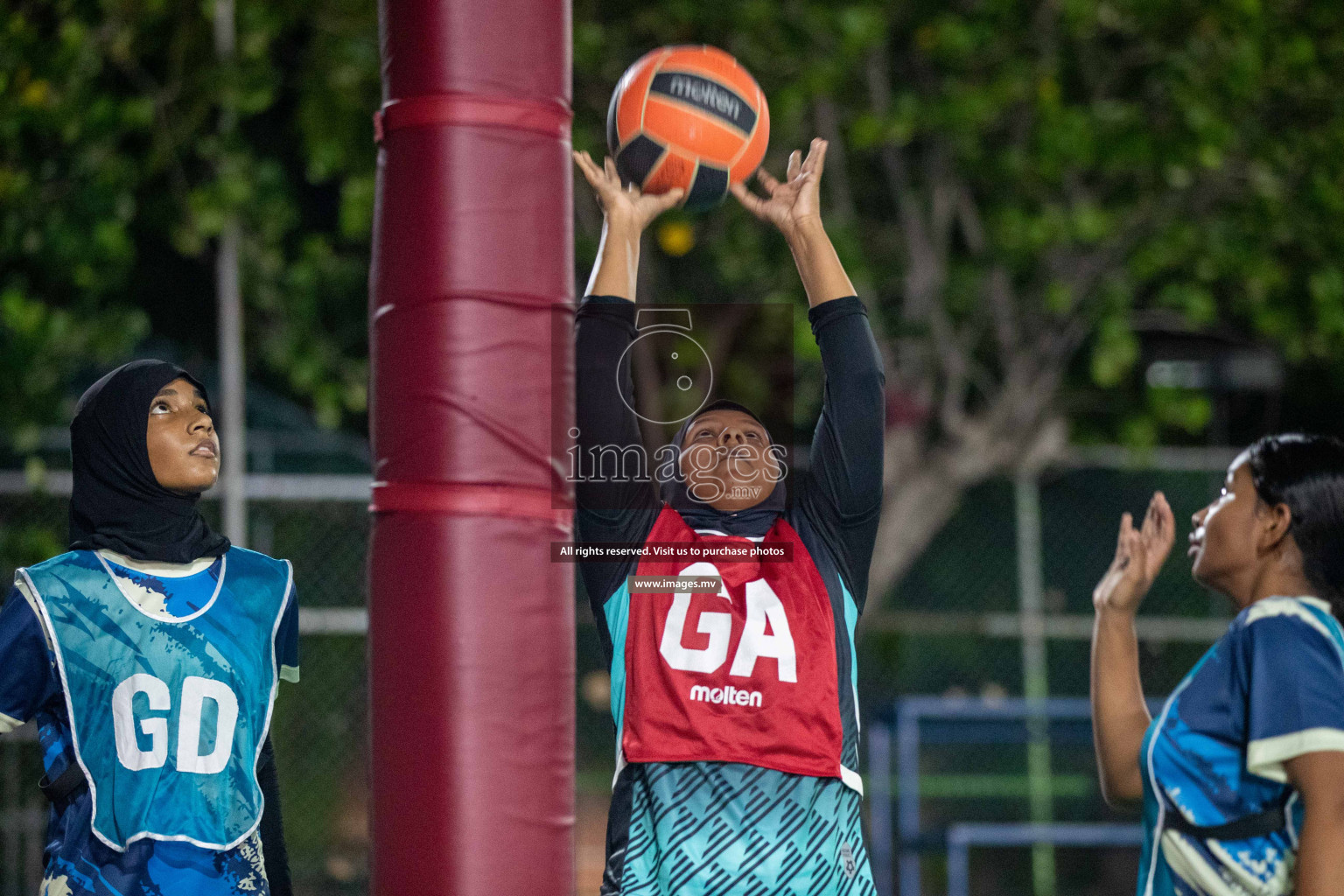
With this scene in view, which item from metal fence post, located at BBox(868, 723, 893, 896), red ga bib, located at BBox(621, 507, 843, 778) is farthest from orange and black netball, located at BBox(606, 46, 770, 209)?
metal fence post, located at BBox(868, 723, 893, 896)

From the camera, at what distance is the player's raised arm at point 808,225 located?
2.73 m

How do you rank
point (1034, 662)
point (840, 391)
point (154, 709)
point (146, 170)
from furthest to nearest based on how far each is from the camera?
1. point (1034, 662)
2. point (146, 170)
3. point (840, 391)
4. point (154, 709)

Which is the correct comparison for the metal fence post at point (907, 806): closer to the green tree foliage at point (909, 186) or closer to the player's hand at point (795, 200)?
the green tree foliage at point (909, 186)

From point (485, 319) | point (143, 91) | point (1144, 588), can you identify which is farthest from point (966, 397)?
point (485, 319)

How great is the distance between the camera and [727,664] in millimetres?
2598

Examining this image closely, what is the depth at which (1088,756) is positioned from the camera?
1048 cm

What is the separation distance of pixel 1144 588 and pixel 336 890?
5.55 metres

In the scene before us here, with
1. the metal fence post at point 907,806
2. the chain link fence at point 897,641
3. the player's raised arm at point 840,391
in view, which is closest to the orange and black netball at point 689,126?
the player's raised arm at point 840,391

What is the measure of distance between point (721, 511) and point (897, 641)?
23.9ft

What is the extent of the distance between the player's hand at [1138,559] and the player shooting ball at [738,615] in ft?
1.96

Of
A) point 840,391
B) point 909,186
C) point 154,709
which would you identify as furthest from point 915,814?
point 154,709

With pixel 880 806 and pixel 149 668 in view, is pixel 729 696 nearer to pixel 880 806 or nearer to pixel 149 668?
pixel 149 668

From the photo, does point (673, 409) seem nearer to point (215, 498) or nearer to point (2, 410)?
point (215, 498)

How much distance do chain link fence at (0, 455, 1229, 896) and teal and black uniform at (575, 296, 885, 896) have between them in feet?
13.9
